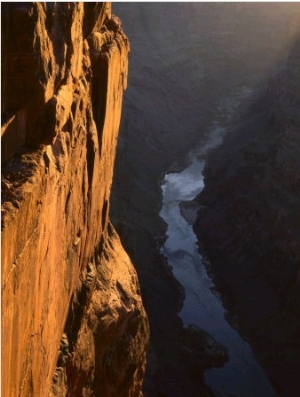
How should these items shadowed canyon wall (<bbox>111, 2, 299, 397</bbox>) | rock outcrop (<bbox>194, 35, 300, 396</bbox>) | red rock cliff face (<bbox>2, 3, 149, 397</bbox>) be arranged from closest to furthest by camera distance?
1. red rock cliff face (<bbox>2, 3, 149, 397</bbox>)
2. rock outcrop (<bbox>194, 35, 300, 396</bbox>)
3. shadowed canyon wall (<bbox>111, 2, 299, 397</bbox>)

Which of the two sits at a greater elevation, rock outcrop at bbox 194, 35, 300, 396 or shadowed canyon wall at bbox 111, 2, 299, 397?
shadowed canyon wall at bbox 111, 2, 299, 397

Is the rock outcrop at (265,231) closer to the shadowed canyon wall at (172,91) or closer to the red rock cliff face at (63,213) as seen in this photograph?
the shadowed canyon wall at (172,91)

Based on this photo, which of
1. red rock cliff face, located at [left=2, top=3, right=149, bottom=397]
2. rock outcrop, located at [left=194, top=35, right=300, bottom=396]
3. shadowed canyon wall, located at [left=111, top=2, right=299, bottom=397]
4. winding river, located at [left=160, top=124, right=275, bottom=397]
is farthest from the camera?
shadowed canyon wall, located at [left=111, top=2, right=299, bottom=397]

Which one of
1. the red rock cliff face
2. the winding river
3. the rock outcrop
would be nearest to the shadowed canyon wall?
the winding river

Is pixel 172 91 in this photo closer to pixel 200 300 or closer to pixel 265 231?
pixel 265 231

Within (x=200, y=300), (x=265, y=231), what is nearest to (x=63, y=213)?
(x=200, y=300)

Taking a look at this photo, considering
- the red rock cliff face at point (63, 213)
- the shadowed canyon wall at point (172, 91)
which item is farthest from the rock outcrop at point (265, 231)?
the red rock cliff face at point (63, 213)

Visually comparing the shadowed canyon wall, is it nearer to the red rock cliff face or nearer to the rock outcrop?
the rock outcrop
